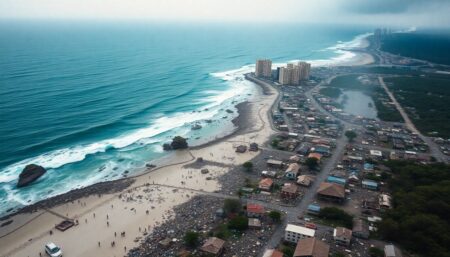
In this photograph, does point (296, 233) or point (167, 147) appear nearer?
point (296, 233)

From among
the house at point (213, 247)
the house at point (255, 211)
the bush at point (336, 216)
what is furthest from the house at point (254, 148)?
the house at point (213, 247)

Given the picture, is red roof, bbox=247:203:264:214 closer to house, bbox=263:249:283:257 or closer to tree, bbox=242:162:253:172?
house, bbox=263:249:283:257

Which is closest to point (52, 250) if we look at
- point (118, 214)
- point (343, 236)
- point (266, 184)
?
point (118, 214)

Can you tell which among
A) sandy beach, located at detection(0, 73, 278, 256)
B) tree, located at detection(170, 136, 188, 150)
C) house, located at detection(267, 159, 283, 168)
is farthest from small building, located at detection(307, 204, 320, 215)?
tree, located at detection(170, 136, 188, 150)

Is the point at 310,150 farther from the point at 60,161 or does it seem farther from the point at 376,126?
the point at 60,161

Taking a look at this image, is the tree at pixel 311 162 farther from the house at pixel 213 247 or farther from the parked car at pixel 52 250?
the parked car at pixel 52 250

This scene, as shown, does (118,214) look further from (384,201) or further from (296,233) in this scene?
(384,201)

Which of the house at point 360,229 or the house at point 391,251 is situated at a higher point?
the house at point 391,251
